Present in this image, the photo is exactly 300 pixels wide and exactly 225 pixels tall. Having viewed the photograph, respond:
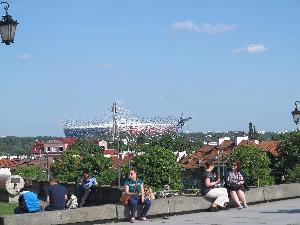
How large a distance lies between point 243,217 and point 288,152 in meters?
64.3

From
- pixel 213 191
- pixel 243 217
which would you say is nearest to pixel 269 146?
pixel 213 191

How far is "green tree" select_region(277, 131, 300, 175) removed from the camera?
74.2 m

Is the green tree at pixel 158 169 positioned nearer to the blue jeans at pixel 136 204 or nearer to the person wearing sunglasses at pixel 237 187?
the person wearing sunglasses at pixel 237 187

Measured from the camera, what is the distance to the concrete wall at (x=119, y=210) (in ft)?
37.7

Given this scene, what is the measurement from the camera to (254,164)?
Answer: 76188mm

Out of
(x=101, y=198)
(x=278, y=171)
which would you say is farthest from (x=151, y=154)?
(x=101, y=198)

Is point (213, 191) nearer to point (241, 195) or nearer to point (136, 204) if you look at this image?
point (241, 195)

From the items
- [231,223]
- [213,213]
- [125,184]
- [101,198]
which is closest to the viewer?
[231,223]

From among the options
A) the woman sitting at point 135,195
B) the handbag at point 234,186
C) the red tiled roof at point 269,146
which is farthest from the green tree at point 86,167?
the woman sitting at point 135,195

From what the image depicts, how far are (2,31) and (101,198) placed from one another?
10388 millimetres

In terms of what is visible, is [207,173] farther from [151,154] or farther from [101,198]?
[151,154]

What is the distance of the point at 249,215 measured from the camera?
13.8 m

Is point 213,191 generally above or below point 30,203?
above

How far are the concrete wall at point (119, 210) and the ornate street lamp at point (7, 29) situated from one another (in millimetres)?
3453
